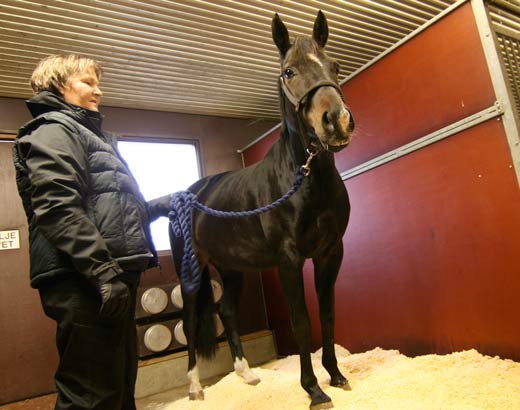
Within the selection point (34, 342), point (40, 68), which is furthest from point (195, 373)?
point (40, 68)

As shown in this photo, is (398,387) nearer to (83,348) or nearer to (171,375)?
(83,348)

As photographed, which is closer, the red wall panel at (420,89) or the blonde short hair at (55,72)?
the blonde short hair at (55,72)

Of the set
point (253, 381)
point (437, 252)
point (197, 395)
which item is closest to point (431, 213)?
point (437, 252)

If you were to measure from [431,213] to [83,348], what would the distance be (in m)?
1.70

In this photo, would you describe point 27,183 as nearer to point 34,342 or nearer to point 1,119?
point 34,342

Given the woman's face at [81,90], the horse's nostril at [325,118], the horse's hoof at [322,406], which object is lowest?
the horse's hoof at [322,406]

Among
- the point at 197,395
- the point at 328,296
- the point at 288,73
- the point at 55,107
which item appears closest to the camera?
the point at 55,107

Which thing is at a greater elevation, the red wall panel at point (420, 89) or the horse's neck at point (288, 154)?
the red wall panel at point (420, 89)

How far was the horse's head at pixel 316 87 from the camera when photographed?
131cm

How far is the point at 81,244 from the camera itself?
3.30 ft

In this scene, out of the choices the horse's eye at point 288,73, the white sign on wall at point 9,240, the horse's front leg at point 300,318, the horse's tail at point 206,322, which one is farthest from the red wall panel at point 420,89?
the white sign on wall at point 9,240

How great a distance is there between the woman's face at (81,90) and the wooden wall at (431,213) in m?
1.58

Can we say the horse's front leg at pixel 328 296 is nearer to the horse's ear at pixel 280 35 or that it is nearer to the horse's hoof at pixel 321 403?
the horse's hoof at pixel 321 403

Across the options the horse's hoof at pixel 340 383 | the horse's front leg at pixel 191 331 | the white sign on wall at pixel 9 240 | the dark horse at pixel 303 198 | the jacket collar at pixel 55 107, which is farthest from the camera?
the white sign on wall at pixel 9 240
